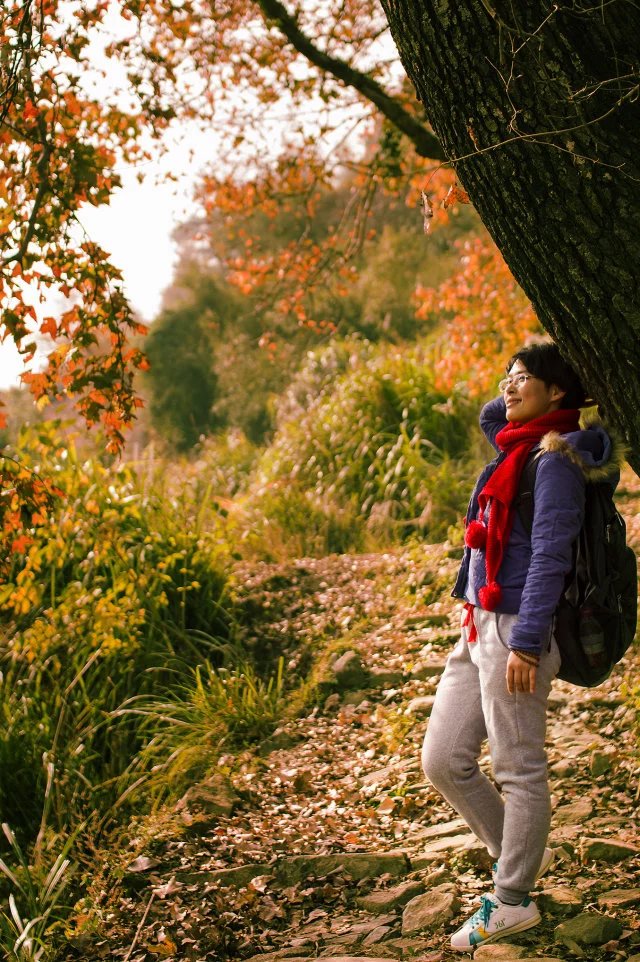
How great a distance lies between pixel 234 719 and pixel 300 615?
164cm

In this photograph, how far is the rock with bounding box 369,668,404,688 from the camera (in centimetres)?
536

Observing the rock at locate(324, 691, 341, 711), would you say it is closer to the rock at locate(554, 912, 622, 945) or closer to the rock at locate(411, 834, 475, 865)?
the rock at locate(411, 834, 475, 865)

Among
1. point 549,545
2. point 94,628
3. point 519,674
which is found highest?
point 549,545

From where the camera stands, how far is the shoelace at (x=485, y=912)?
2.69 metres

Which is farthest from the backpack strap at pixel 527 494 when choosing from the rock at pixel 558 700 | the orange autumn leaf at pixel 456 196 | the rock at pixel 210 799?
the rock at pixel 558 700

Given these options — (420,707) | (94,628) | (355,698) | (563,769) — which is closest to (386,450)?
(355,698)

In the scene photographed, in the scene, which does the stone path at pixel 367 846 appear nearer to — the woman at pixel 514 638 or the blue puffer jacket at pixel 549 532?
the woman at pixel 514 638

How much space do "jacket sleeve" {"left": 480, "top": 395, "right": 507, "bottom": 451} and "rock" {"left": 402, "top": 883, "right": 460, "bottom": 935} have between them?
1.50m

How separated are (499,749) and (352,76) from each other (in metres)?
4.54

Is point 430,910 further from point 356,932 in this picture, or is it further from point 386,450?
point 386,450

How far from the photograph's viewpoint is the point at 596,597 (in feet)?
8.30

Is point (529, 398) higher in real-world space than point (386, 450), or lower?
higher

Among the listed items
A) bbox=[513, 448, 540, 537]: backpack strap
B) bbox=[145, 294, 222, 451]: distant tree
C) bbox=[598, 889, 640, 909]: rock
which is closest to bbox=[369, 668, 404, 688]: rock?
bbox=[598, 889, 640, 909]: rock

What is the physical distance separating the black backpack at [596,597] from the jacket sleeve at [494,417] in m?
0.37
